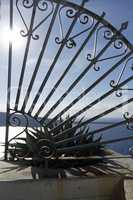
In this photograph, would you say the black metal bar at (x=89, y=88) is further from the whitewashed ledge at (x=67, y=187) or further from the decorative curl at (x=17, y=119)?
the whitewashed ledge at (x=67, y=187)

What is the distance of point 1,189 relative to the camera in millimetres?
2791

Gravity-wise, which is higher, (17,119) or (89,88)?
(89,88)

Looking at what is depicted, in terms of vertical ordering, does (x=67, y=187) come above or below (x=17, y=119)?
below

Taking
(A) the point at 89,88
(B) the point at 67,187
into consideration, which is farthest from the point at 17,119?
(B) the point at 67,187

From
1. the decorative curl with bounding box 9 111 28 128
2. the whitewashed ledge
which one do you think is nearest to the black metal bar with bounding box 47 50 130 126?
the decorative curl with bounding box 9 111 28 128

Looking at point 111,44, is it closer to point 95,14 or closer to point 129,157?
point 95,14

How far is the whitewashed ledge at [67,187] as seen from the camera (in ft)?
9.19

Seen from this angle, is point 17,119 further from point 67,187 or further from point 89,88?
point 67,187

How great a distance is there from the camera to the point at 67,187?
9.30ft

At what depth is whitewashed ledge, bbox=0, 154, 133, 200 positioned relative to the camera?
9.19ft

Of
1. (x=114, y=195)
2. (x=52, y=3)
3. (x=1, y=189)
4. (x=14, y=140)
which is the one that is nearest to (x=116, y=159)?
(x=114, y=195)

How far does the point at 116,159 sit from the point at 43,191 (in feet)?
3.33

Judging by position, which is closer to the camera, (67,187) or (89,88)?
(67,187)

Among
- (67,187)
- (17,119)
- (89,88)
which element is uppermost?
(89,88)
